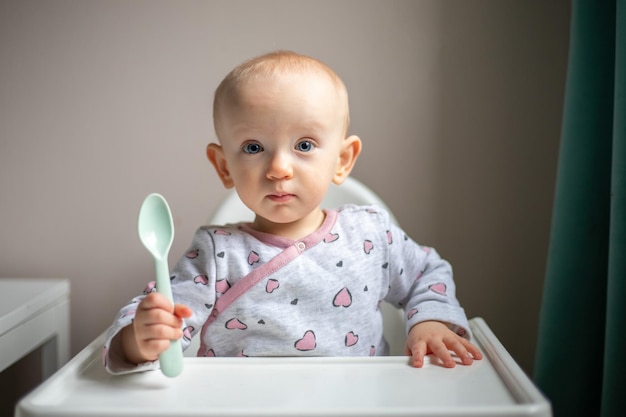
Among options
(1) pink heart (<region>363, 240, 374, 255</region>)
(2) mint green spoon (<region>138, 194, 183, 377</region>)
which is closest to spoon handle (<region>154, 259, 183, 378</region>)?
(2) mint green spoon (<region>138, 194, 183, 377</region>)

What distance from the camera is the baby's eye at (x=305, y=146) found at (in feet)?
2.89

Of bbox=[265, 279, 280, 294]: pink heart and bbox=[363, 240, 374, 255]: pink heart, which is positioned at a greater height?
bbox=[363, 240, 374, 255]: pink heart

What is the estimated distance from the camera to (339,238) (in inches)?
37.8

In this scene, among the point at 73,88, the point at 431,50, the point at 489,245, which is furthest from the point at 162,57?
the point at 489,245

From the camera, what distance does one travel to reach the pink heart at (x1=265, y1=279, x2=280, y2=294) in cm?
90

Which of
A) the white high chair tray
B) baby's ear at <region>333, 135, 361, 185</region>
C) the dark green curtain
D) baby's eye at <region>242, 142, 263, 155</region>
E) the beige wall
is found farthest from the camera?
the beige wall

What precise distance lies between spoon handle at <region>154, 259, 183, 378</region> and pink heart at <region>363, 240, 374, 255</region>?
0.34m

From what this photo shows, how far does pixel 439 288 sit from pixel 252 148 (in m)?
0.33

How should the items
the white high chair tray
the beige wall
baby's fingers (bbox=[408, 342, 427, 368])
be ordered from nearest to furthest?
the white high chair tray
baby's fingers (bbox=[408, 342, 427, 368])
the beige wall

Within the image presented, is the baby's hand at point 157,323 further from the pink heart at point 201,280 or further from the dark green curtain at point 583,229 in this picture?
the dark green curtain at point 583,229

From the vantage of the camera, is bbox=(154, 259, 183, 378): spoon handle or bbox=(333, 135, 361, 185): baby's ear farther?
bbox=(333, 135, 361, 185): baby's ear

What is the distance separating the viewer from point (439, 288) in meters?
0.96

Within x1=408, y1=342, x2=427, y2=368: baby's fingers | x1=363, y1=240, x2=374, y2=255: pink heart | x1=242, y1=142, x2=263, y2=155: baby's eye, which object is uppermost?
x1=242, y1=142, x2=263, y2=155: baby's eye

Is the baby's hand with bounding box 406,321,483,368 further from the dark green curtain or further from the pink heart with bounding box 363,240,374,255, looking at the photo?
the dark green curtain
